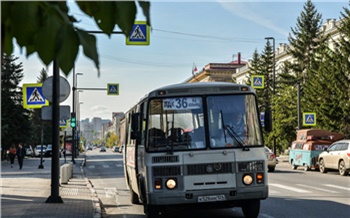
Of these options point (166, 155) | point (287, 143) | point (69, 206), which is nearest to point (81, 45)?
point (166, 155)

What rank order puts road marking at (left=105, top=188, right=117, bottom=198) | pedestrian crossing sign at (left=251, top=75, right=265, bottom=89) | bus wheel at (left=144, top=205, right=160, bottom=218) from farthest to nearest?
pedestrian crossing sign at (left=251, top=75, right=265, bottom=89), road marking at (left=105, top=188, right=117, bottom=198), bus wheel at (left=144, top=205, right=160, bottom=218)

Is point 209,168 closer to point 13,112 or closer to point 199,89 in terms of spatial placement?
point 199,89

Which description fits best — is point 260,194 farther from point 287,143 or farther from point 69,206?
point 287,143

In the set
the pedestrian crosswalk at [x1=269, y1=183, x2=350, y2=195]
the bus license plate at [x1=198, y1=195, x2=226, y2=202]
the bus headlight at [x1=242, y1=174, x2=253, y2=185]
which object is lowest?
the pedestrian crosswalk at [x1=269, y1=183, x2=350, y2=195]

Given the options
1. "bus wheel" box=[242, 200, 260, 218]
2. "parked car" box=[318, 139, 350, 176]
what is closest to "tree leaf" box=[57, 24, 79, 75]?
"bus wheel" box=[242, 200, 260, 218]

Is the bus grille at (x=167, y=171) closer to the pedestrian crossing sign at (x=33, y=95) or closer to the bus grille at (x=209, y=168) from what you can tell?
the bus grille at (x=209, y=168)

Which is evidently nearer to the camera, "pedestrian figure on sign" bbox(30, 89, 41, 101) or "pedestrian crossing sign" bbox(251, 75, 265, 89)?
"pedestrian figure on sign" bbox(30, 89, 41, 101)

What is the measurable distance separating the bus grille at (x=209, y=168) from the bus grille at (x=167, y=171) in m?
0.18

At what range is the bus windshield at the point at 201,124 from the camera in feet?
35.5

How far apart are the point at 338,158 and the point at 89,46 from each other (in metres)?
27.7

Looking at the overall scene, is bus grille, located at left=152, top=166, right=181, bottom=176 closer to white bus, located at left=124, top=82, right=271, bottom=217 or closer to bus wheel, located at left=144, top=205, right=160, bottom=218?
white bus, located at left=124, top=82, right=271, bottom=217

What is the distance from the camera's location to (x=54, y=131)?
1451 cm

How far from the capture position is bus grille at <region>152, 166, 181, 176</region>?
10.6 metres

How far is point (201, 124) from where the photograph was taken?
10.9 metres
